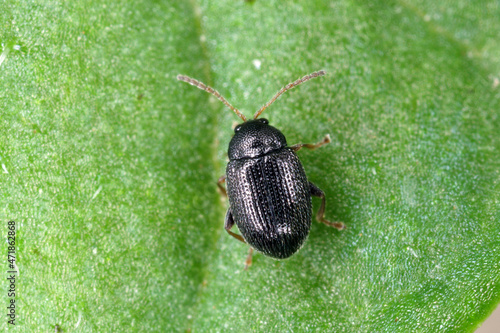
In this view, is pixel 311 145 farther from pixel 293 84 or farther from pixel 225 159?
pixel 225 159

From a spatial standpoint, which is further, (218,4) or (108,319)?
(218,4)

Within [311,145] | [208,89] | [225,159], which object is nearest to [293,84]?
[311,145]

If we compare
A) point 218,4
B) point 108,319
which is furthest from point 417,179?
point 108,319

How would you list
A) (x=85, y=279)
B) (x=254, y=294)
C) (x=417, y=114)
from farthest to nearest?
(x=417, y=114) < (x=254, y=294) < (x=85, y=279)

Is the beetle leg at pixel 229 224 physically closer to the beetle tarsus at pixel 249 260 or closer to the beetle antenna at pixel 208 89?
the beetle tarsus at pixel 249 260

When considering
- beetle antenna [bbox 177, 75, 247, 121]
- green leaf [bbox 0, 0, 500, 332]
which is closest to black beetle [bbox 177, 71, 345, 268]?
beetle antenna [bbox 177, 75, 247, 121]

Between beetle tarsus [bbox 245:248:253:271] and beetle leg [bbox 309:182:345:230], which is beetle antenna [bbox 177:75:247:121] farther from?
beetle tarsus [bbox 245:248:253:271]

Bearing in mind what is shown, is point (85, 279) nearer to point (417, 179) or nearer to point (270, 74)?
point (270, 74)
